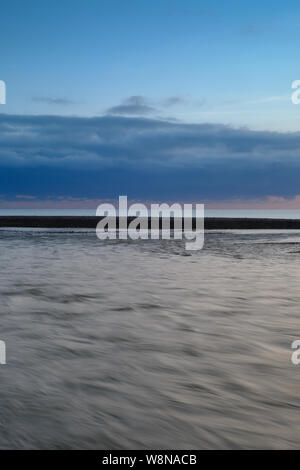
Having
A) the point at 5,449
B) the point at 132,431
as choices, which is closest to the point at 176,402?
the point at 132,431

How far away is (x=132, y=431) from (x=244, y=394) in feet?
4.84

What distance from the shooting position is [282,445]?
3.77 metres

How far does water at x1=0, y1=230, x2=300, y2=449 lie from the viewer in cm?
399

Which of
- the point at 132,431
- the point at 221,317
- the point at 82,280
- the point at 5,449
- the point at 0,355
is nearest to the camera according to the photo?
the point at 5,449

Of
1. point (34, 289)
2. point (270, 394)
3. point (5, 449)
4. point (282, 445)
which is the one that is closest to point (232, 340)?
point (270, 394)

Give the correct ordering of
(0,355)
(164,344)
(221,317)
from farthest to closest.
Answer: (221,317), (164,344), (0,355)

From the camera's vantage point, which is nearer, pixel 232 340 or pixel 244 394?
pixel 244 394

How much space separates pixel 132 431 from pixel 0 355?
2.85m

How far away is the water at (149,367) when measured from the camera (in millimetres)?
3990

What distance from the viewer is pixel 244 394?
486cm

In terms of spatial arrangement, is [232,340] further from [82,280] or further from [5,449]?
A: [82,280]

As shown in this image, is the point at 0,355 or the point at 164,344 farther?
the point at 164,344

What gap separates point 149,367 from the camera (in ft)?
18.8
